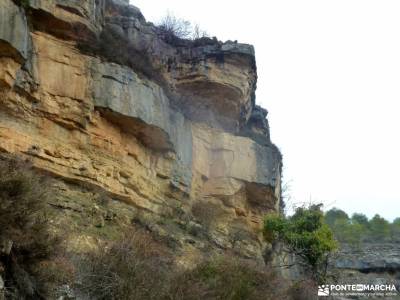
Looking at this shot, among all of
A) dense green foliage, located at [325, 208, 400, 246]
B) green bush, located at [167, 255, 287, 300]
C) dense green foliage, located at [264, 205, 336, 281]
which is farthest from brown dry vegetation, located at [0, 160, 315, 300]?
dense green foliage, located at [325, 208, 400, 246]

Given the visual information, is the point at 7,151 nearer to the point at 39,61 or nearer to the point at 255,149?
the point at 39,61

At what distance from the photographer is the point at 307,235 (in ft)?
61.7

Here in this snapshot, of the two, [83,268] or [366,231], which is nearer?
[83,268]

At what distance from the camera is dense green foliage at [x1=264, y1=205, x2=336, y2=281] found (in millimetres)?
18641

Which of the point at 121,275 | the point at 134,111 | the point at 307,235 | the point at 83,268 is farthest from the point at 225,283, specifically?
the point at 307,235

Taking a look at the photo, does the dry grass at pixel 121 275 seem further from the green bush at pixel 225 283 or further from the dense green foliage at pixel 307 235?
the dense green foliage at pixel 307 235

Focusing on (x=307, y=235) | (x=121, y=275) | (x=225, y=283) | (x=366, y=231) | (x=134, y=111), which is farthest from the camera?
(x=366, y=231)

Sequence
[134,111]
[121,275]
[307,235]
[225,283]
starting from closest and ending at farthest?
[121,275]
[225,283]
[134,111]
[307,235]

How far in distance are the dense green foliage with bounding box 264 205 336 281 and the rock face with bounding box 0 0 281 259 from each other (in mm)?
1470

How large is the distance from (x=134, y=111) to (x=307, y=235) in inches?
324

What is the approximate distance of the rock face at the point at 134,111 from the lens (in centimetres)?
1341

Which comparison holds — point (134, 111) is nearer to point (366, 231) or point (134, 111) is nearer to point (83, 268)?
point (83, 268)

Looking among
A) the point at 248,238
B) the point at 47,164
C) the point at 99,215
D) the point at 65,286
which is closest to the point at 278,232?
the point at 248,238

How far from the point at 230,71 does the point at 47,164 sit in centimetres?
1068
